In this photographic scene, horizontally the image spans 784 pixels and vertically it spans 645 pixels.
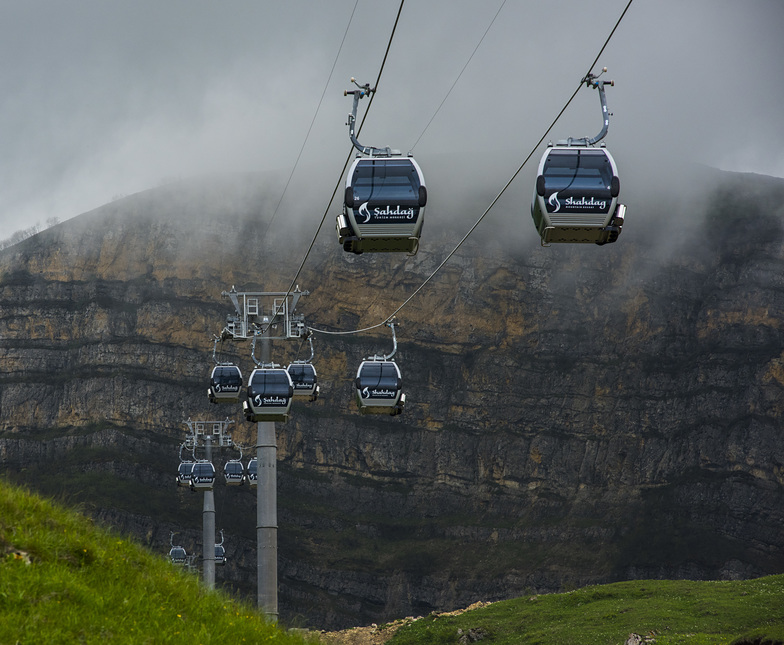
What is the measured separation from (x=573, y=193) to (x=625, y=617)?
75.7ft

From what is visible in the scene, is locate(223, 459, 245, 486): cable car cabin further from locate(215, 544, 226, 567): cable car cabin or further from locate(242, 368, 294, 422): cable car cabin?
locate(242, 368, 294, 422): cable car cabin

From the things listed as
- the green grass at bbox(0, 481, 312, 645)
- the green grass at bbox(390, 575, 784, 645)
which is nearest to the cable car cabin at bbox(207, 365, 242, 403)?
the green grass at bbox(390, 575, 784, 645)

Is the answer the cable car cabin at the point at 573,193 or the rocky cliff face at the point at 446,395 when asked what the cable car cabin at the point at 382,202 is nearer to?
the cable car cabin at the point at 573,193

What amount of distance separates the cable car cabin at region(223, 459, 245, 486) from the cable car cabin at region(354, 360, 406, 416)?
20.1 m

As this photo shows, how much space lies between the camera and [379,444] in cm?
9231

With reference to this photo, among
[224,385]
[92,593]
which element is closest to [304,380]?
[224,385]

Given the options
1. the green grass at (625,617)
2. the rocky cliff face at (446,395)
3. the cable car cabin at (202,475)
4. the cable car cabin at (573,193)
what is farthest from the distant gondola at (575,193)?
the rocky cliff face at (446,395)

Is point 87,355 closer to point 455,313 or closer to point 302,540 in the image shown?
point 302,540

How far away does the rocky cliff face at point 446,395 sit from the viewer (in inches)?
3231

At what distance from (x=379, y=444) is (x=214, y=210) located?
1198 inches

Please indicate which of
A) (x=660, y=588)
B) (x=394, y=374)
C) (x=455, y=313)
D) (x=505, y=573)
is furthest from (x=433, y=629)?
(x=455, y=313)

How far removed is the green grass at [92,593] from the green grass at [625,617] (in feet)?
56.1

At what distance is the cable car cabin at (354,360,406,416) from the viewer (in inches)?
1031

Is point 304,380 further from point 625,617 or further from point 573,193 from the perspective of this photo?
point 573,193
